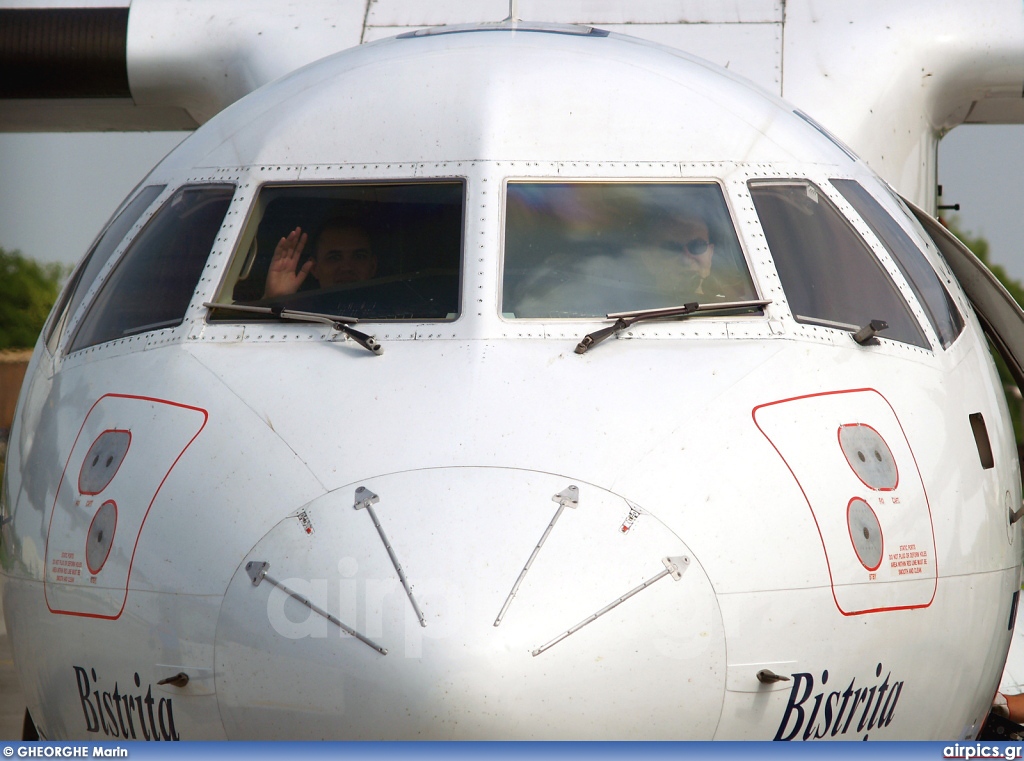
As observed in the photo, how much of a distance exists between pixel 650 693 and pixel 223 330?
1.75m

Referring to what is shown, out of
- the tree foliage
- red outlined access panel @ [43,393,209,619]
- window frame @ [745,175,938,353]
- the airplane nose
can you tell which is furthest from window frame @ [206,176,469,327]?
the tree foliage

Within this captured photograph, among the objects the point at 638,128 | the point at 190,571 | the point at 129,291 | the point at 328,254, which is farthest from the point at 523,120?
the point at 190,571

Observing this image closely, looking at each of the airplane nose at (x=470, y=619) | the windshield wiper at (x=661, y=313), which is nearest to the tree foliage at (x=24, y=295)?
the windshield wiper at (x=661, y=313)

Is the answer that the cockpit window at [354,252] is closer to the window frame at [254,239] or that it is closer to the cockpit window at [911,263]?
the window frame at [254,239]

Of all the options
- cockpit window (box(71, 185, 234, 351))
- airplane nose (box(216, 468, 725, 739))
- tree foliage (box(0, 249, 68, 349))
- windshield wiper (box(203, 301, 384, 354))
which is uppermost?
tree foliage (box(0, 249, 68, 349))

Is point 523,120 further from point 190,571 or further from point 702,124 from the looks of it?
point 190,571

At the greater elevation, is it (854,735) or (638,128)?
(638,128)

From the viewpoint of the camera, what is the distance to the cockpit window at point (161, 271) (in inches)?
165

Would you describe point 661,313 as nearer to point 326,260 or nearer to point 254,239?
point 326,260

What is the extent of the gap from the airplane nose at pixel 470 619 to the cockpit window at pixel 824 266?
3.94 ft

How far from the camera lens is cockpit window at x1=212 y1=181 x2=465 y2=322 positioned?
3975mm

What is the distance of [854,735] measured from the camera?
3.50 m

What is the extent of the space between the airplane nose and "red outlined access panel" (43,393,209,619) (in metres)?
0.48

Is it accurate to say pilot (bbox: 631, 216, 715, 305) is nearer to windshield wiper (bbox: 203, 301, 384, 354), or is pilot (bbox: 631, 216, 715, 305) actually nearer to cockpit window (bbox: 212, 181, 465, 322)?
cockpit window (bbox: 212, 181, 465, 322)
